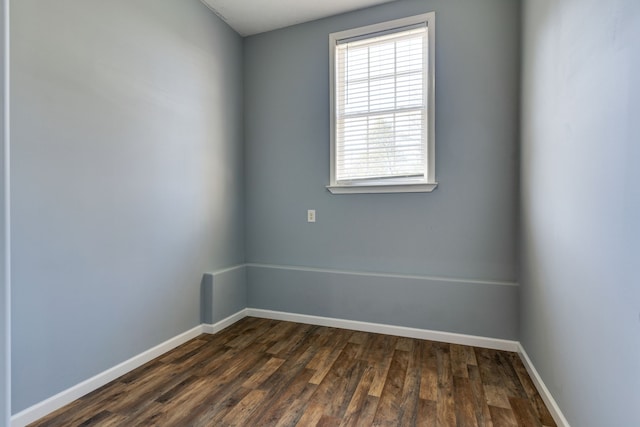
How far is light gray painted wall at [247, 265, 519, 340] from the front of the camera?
7.95 feet

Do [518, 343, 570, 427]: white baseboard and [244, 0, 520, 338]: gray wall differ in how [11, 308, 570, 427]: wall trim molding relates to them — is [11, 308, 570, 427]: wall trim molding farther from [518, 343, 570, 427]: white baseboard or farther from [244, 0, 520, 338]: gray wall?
[244, 0, 520, 338]: gray wall

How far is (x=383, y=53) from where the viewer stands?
9.05 feet

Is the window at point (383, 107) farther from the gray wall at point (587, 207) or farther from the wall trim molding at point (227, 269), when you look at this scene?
the wall trim molding at point (227, 269)

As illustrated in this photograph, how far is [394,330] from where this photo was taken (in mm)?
2689

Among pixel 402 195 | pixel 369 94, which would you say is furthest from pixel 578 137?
pixel 369 94

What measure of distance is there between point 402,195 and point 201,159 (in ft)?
5.99

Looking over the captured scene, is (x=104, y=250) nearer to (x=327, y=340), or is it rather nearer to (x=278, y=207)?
(x=278, y=207)

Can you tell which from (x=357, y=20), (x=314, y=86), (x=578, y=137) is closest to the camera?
(x=578, y=137)

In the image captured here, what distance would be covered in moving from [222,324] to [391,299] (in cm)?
157

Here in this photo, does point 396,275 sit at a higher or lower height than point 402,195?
lower

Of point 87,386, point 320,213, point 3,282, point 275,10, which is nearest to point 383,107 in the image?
point 320,213

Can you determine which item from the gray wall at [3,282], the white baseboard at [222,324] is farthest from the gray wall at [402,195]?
the gray wall at [3,282]

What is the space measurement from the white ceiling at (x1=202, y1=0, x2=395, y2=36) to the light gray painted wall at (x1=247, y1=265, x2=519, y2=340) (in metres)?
2.44

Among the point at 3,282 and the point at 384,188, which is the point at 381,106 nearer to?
the point at 384,188
